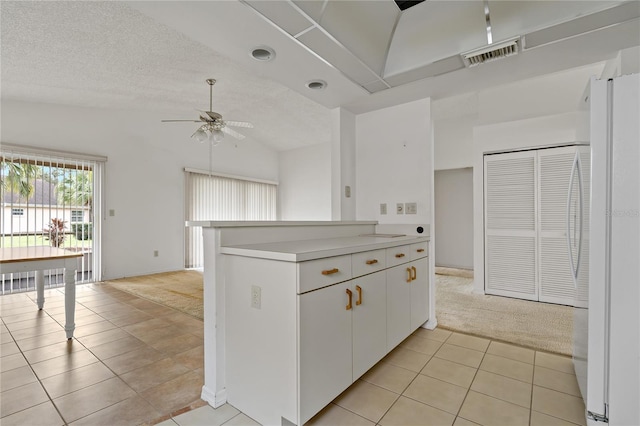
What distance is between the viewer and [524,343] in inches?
98.8

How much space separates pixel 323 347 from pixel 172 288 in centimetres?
373

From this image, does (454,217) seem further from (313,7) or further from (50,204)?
(50,204)

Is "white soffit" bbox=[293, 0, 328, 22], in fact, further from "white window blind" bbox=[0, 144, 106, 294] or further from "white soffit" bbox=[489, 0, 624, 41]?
"white window blind" bbox=[0, 144, 106, 294]

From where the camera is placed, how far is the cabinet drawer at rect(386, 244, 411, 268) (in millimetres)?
2125

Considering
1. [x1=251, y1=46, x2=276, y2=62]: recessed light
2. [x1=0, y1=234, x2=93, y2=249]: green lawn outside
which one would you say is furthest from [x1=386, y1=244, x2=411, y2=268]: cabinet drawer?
[x1=0, y1=234, x2=93, y2=249]: green lawn outside

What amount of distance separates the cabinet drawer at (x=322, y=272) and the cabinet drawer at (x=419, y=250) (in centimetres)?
106

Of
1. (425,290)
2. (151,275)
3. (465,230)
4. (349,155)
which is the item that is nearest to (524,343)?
(425,290)

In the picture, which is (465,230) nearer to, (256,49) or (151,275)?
(256,49)

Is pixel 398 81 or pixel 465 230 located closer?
pixel 398 81

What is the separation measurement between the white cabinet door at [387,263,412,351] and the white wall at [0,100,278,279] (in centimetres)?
506

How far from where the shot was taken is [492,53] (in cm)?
220

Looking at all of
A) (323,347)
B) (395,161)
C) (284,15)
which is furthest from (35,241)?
(395,161)

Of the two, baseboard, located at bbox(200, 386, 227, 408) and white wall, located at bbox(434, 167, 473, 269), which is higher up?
white wall, located at bbox(434, 167, 473, 269)

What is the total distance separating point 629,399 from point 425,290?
4.91ft
